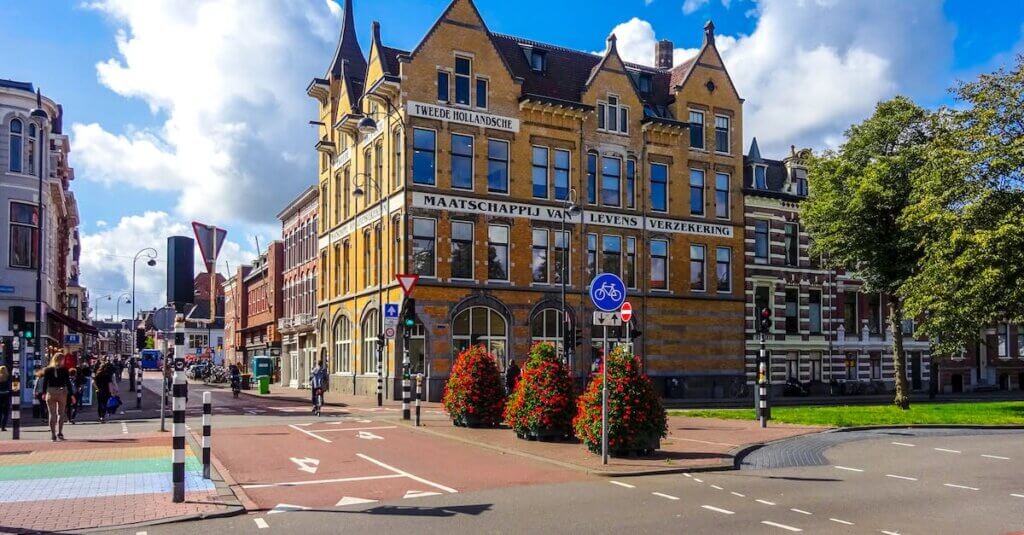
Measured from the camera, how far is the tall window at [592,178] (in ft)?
128

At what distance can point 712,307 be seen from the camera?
42.1m

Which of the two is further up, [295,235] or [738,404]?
[295,235]

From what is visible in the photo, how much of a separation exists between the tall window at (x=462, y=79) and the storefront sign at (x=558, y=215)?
4.34 metres

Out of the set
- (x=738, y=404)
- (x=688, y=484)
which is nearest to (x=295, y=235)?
(x=738, y=404)

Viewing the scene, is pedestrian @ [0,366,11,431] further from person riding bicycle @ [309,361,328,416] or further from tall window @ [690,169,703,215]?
tall window @ [690,169,703,215]

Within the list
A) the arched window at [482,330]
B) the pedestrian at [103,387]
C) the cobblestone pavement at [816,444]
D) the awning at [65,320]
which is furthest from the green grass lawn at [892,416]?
the awning at [65,320]

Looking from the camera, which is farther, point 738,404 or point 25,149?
point 738,404

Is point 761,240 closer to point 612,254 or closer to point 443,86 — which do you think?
point 612,254

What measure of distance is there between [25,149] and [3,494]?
24.6 meters

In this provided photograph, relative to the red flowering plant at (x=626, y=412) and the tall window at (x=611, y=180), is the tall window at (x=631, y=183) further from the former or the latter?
the red flowering plant at (x=626, y=412)

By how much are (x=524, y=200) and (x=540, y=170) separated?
181 cm

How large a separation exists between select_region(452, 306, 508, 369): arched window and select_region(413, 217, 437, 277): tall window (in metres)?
2.48

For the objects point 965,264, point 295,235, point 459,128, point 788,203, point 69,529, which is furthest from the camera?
point 295,235

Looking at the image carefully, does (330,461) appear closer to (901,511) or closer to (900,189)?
(901,511)
